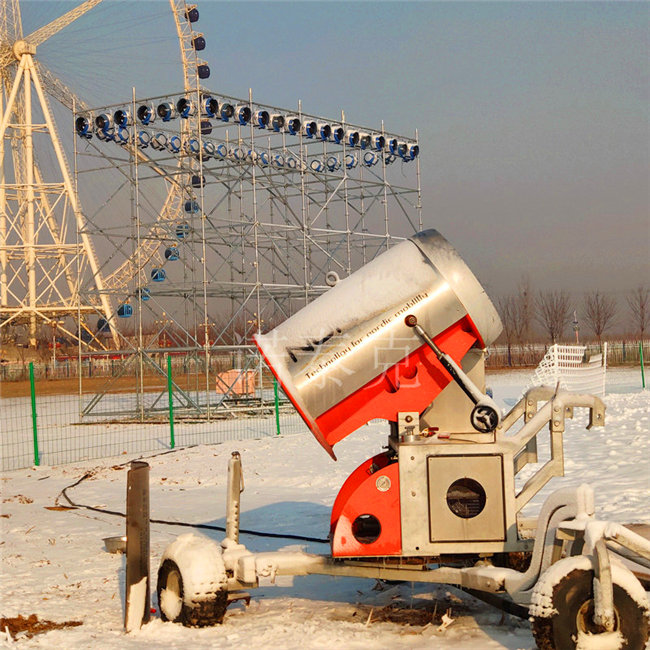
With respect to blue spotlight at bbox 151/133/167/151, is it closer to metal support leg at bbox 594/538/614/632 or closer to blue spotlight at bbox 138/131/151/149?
blue spotlight at bbox 138/131/151/149

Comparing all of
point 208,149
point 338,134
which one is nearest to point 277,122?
point 208,149

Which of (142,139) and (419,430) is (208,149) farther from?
(419,430)

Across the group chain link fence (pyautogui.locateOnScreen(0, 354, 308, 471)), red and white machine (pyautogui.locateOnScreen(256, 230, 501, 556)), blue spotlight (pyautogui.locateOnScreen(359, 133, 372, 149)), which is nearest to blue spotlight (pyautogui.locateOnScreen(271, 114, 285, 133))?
blue spotlight (pyautogui.locateOnScreen(359, 133, 372, 149))

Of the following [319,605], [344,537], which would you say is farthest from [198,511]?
[344,537]

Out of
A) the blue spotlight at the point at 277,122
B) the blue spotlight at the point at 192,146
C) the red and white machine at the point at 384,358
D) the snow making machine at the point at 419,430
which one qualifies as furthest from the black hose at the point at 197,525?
the blue spotlight at the point at 277,122

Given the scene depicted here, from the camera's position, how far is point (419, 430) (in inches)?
203

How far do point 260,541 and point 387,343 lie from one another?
11.6ft

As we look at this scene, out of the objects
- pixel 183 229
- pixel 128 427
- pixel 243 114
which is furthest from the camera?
pixel 183 229

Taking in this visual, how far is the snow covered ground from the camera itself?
5.36 meters

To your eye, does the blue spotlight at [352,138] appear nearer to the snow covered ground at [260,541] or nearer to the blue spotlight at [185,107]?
the blue spotlight at [185,107]

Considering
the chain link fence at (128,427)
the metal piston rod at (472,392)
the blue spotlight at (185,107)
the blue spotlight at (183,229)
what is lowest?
the chain link fence at (128,427)

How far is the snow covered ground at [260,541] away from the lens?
5.36 meters

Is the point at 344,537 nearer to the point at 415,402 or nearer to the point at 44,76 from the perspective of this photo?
the point at 415,402

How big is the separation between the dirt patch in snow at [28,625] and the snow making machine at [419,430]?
898mm
